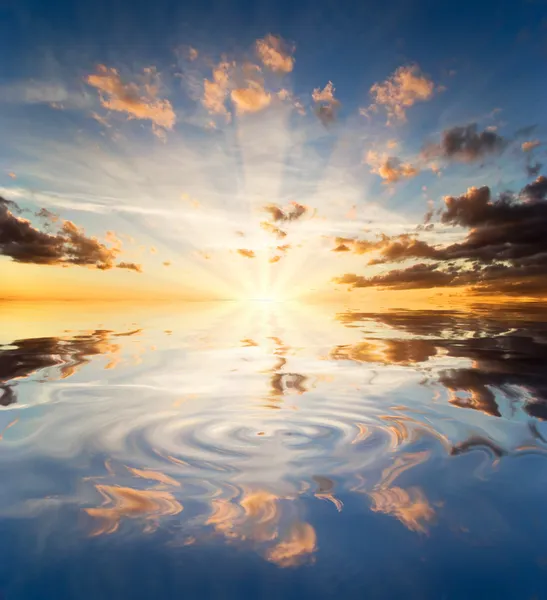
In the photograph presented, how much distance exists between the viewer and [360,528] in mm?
3389

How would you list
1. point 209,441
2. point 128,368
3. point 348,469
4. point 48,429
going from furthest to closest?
point 128,368, point 48,429, point 209,441, point 348,469

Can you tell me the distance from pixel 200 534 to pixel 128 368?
7893mm

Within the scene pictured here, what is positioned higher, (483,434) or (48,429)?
(483,434)

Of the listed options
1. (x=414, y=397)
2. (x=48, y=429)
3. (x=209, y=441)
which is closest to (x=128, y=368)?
(x=48, y=429)

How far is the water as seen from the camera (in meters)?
2.85

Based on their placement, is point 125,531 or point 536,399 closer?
point 125,531

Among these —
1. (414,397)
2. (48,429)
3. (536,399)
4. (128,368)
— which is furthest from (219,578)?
(128,368)

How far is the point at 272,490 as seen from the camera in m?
4.01

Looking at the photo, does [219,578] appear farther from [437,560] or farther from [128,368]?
[128,368]

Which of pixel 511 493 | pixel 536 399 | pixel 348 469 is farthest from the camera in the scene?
pixel 536 399

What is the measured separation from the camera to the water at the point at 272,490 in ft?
9.36

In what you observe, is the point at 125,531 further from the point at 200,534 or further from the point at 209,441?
the point at 209,441

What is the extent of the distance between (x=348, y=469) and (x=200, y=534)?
73.0 inches

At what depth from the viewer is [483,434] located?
18.6 feet
